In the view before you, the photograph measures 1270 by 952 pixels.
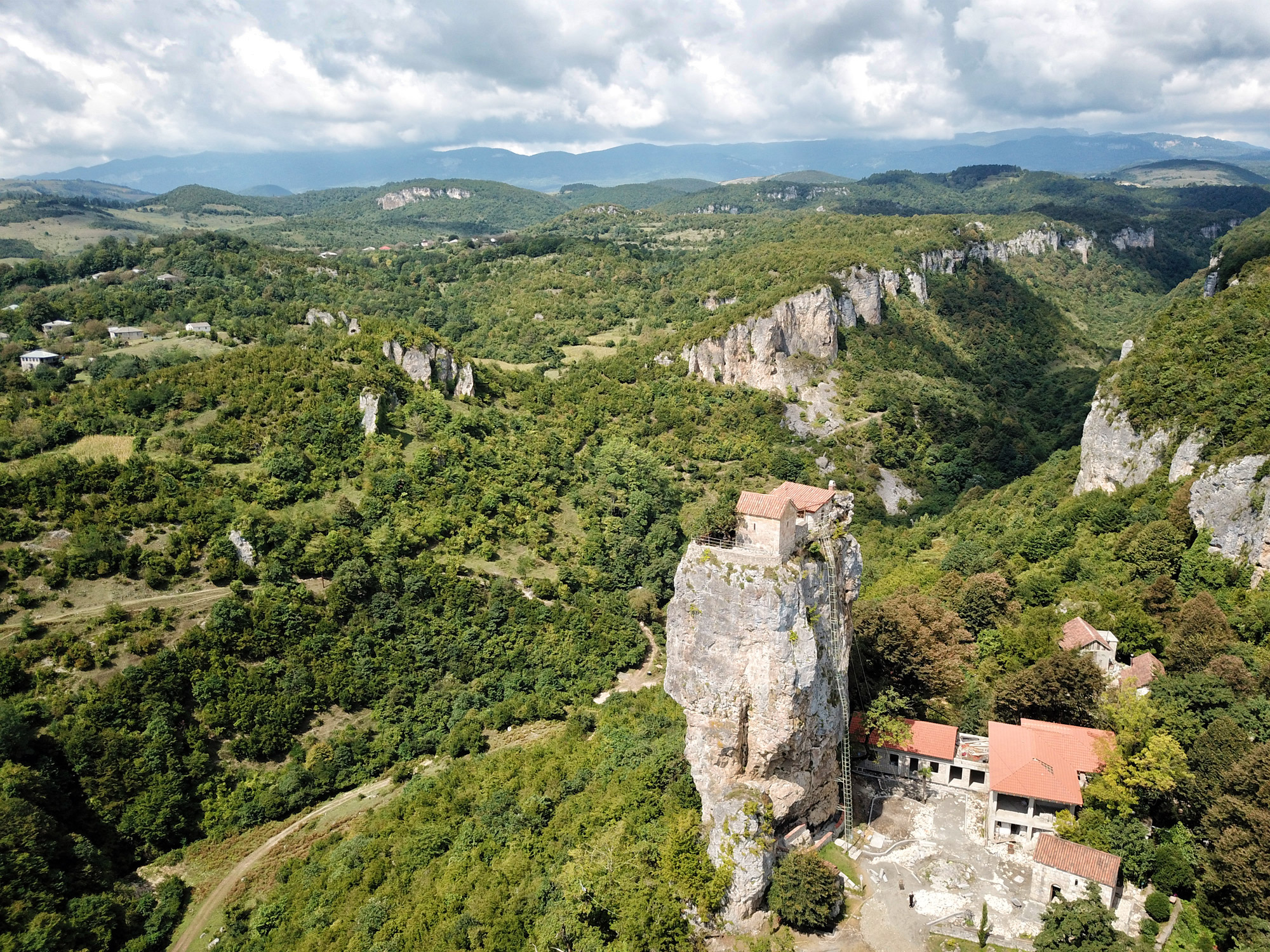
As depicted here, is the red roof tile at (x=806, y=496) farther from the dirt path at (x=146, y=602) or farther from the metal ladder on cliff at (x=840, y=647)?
the dirt path at (x=146, y=602)

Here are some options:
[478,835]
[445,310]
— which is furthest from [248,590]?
[445,310]

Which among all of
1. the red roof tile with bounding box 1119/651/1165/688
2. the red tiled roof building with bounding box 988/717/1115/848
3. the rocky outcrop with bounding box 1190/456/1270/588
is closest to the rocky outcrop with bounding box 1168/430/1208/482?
the rocky outcrop with bounding box 1190/456/1270/588

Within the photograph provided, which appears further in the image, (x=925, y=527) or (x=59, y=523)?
(x=925, y=527)

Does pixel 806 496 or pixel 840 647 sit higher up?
pixel 806 496

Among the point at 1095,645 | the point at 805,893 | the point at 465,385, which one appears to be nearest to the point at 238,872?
the point at 805,893

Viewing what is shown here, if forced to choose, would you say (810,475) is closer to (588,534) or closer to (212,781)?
(588,534)

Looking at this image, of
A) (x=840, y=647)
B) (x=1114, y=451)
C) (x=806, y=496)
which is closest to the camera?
(x=840, y=647)

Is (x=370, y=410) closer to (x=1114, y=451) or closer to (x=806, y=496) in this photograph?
(x=806, y=496)

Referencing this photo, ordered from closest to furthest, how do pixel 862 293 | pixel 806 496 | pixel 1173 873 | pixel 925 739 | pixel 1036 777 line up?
pixel 1173 873 < pixel 1036 777 < pixel 806 496 < pixel 925 739 < pixel 862 293

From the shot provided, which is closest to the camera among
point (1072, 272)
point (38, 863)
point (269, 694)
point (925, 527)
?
point (38, 863)
